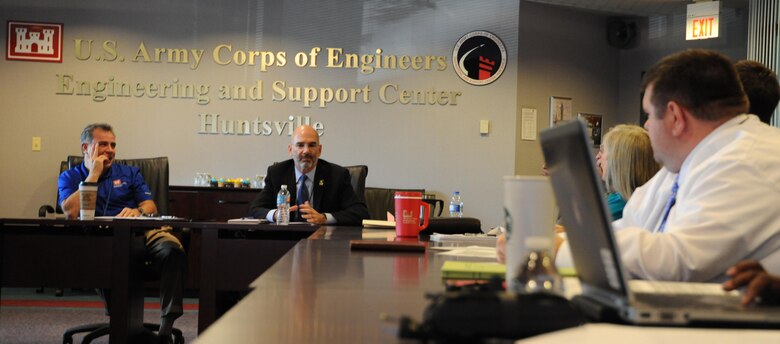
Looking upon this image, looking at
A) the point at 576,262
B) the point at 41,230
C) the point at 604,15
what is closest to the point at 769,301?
the point at 576,262

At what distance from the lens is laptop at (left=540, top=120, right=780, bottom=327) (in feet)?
3.68

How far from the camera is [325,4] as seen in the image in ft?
27.0

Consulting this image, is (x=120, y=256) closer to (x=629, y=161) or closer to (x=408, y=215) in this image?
(x=408, y=215)

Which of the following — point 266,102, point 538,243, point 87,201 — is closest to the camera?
point 538,243

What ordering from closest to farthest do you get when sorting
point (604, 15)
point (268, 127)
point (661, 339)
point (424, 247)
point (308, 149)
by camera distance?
1. point (661, 339)
2. point (424, 247)
3. point (308, 149)
4. point (268, 127)
5. point (604, 15)

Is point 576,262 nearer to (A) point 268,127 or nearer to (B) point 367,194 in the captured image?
(B) point 367,194

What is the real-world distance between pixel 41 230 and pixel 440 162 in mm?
4540

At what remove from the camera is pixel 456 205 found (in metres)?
7.96


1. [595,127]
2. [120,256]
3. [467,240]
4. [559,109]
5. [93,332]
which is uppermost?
[559,109]

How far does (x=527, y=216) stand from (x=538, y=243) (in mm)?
46

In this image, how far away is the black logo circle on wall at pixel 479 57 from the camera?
8297 millimetres

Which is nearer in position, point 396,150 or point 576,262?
point 576,262

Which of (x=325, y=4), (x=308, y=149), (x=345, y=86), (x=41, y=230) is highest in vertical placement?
(x=325, y=4)

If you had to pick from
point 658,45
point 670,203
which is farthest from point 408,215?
point 658,45
